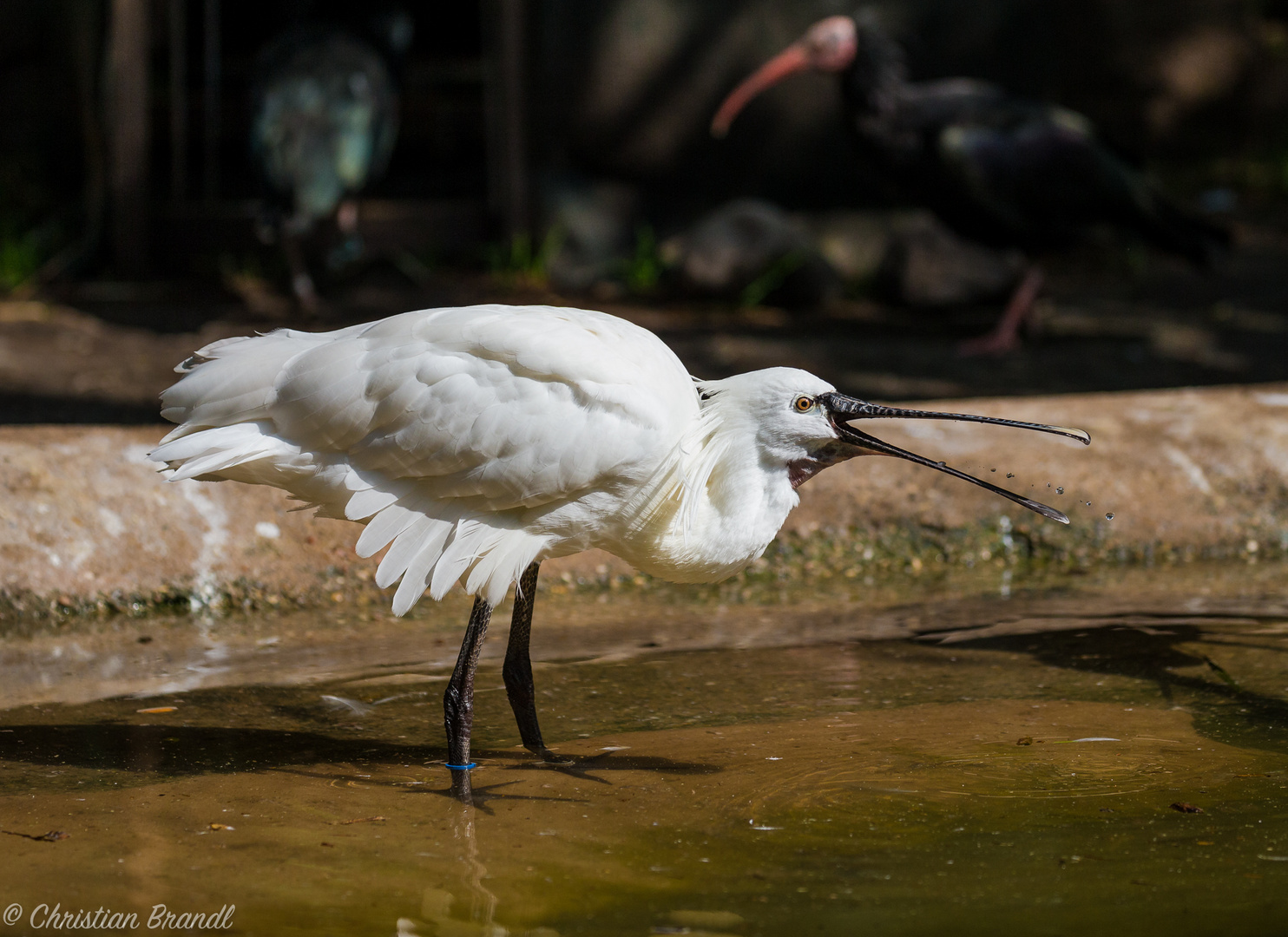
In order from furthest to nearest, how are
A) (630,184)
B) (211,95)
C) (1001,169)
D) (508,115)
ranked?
(630,184) → (508,115) → (211,95) → (1001,169)

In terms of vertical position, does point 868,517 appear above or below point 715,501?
below

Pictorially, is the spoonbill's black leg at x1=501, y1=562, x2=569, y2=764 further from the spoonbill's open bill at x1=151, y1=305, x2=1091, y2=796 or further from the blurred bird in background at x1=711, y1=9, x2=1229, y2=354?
the blurred bird in background at x1=711, y1=9, x2=1229, y2=354

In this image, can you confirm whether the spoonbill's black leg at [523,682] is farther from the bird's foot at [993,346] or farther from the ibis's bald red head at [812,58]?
the ibis's bald red head at [812,58]

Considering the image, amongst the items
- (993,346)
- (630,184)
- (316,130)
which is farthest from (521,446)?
(630,184)

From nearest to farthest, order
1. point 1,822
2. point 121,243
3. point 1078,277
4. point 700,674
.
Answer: point 1,822
point 700,674
point 121,243
point 1078,277

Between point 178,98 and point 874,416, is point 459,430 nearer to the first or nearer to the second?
point 874,416

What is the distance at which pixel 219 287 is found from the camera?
9445 millimetres

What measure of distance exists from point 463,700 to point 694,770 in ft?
1.76

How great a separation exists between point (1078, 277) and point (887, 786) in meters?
8.06

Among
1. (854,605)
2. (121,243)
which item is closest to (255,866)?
(854,605)

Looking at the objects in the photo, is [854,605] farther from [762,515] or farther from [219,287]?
[219,287]

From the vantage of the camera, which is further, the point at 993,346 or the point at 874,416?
the point at 993,346

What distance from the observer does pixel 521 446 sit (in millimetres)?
3115

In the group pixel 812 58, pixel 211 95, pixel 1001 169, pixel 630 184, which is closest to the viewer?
pixel 1001 169
